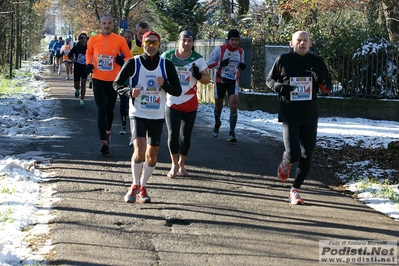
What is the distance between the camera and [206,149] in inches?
449

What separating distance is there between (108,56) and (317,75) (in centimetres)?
409

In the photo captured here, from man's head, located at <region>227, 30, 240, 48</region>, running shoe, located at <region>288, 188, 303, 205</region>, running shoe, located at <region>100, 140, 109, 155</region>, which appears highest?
man's head, located at <region>227, 30, 240, 48</region>

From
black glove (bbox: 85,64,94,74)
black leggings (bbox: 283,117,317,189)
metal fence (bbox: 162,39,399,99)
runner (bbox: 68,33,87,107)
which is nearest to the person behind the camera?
black leggings (bbox: 283,117,317,189)

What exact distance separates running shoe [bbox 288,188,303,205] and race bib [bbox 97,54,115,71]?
4.08 meters

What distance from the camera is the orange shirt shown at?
10633 mm

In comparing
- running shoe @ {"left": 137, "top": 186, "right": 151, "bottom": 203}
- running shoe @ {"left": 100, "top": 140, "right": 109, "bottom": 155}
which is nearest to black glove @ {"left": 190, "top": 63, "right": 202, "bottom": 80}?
running shoe @ {"left": 137, "top": 186, "right": 151, "bottom": 203}

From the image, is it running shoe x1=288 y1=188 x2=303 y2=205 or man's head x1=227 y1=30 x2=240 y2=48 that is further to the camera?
man's head x1=227 y1=30 x2=240 y2=48

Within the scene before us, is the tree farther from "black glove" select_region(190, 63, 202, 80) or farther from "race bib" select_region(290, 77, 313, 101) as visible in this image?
"race bib" select_region(290, 77, 313, 101)

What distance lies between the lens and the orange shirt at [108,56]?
10633 mm

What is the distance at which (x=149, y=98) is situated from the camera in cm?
748

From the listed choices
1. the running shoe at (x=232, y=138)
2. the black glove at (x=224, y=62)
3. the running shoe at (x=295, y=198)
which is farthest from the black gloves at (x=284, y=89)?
the running shoe at (x=232, y=138)

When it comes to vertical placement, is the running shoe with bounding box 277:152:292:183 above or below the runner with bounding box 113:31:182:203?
below

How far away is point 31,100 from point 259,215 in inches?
554

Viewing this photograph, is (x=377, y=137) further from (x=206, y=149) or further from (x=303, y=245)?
(x=303, y=245)
